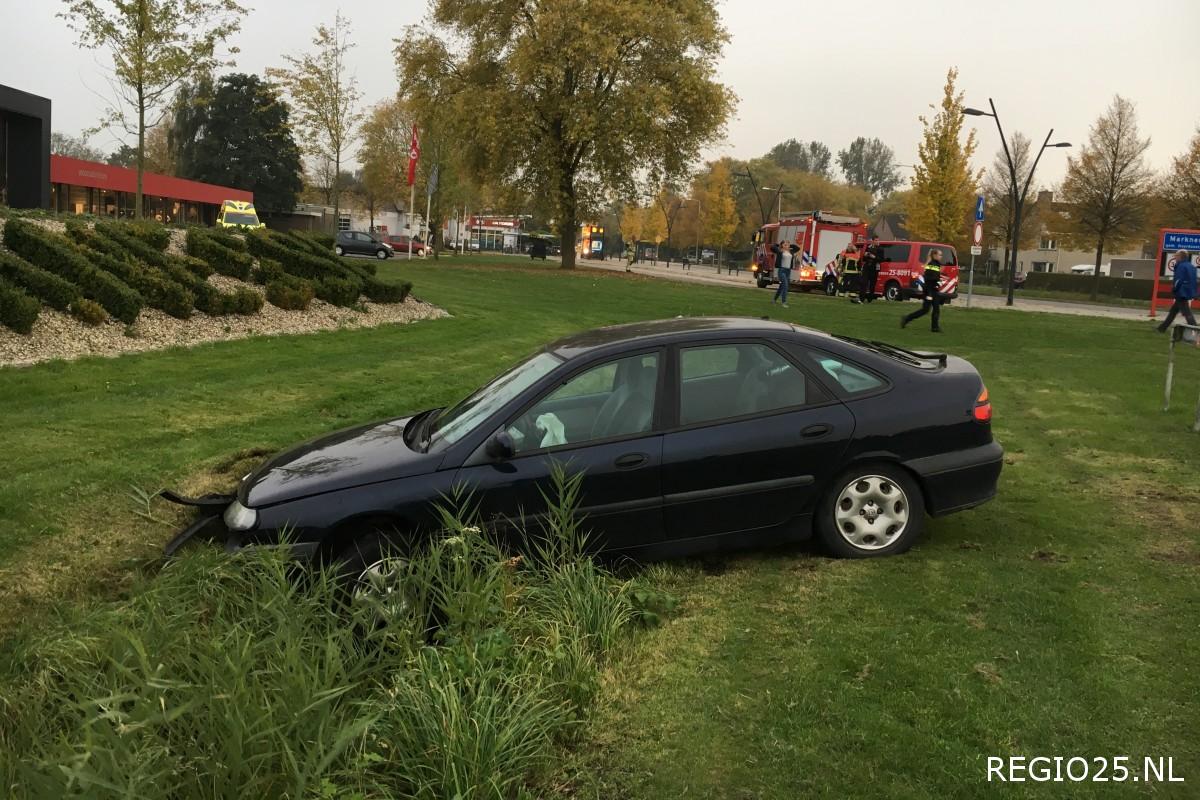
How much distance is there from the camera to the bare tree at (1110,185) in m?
44.8

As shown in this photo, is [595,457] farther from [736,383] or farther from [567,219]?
[567,219]

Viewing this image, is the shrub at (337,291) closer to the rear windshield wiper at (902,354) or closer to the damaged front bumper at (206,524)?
the damaged front bumper at (206,524)

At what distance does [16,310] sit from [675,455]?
8718mm

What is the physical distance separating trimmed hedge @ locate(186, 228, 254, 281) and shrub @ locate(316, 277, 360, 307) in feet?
4.00

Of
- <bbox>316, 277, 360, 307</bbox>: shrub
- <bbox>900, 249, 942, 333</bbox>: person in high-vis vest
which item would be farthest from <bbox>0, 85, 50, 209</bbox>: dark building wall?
<bbox>900, 249, 942, 333</bbox>: person in high-vis vest

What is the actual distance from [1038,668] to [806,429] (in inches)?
66.1

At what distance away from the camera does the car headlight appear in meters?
4.39

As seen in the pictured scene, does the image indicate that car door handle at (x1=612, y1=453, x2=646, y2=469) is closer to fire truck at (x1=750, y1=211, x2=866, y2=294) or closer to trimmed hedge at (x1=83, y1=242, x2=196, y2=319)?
trimmed hedge at (x1=83, y1=242, x2=196, y2=319)

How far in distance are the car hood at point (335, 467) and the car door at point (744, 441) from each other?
4.22 feet

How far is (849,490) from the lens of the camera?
16.3ft

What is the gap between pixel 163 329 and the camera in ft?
39.1

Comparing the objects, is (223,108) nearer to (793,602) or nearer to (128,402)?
(128,402)

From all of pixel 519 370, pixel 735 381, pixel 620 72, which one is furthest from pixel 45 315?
pixel 620 72

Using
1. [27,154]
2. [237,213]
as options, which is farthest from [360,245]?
[27,154]
